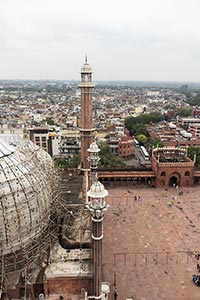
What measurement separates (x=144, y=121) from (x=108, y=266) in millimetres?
54678

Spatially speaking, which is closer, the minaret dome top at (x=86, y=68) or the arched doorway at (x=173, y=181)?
the minaret dome top at (x=86, y=68)

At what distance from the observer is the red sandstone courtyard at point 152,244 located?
17686 mm

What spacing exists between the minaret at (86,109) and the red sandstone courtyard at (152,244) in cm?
589

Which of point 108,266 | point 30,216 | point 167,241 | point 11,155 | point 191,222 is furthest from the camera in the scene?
point 191,222

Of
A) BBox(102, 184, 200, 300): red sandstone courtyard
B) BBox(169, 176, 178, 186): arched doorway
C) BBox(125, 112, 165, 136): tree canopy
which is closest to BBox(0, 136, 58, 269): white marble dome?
BBox(102, 184, 200, 300): red sandstone courtyard

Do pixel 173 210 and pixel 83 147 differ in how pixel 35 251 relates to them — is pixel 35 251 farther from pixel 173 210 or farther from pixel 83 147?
pixel 173 210

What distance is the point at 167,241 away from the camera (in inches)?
882

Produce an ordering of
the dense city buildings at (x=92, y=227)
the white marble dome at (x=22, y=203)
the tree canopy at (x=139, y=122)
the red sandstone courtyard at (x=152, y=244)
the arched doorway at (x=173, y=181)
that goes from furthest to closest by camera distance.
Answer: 1. the tree canopy at (x=139, y=122)
2. the arched doorway at (x=173, y=181)
3. the red sandstone courtyard at (x=152, y=244)
4. the dense city buildings at (x=92, y=227)
5. the white marble dome at (x=22, y=203)

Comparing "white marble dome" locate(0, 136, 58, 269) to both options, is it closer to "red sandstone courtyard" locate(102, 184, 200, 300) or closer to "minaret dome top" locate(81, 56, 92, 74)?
"red sandstone courtyard" locate(102, 184, 200, 300)

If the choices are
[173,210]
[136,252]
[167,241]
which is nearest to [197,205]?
[173,210]

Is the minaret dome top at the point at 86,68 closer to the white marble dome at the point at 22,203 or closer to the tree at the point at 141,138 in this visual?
the white marble dome at the point at 22,203

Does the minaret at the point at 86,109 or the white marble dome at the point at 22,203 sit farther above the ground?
the minaret at the point at 86,109

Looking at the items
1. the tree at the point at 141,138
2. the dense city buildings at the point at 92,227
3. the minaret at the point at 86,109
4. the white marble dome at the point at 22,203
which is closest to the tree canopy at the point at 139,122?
the tree at the point at 141,138

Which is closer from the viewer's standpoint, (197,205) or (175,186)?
(197,205)
